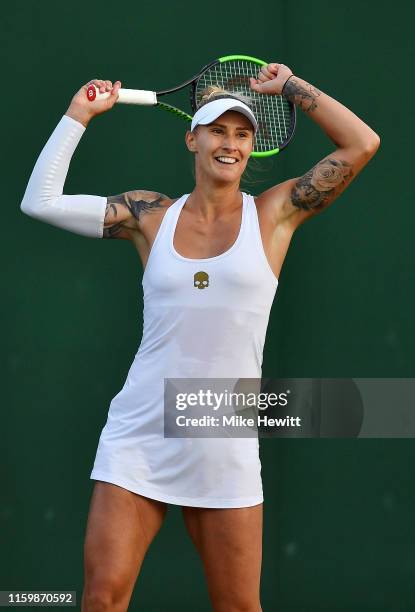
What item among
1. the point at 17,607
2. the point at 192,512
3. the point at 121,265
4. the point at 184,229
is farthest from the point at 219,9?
the point at 17,607

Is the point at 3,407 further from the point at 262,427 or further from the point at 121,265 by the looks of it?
the point at 262,427

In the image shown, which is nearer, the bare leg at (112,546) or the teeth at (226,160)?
the bare leg at (112,546)

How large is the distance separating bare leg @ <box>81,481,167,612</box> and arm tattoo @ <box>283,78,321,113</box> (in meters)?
1.13

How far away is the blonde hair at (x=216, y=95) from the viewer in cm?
322

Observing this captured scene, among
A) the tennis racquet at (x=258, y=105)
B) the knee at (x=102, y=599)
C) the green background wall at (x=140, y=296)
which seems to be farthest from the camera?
the green background wall at (x=140, y=296)

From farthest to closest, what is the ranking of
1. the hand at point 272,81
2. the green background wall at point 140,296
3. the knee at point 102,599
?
the green background wall at point 140,296, the hand at point 272,81, the knee at point 102,599

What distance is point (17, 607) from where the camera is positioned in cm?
392

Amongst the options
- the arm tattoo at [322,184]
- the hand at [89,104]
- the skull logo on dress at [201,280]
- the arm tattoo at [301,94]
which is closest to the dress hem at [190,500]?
the skull logo on dress at [201,280]

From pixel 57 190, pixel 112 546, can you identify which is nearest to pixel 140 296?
pixel 57 190

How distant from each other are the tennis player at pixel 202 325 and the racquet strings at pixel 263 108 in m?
0.27

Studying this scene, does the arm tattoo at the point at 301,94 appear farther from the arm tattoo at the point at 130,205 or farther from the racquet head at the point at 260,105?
the arm tattoo at the point at 130,205

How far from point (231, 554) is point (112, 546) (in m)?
0.31

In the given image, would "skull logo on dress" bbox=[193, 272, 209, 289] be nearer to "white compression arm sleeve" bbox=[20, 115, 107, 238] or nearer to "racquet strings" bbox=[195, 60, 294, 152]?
"white compression arm sleeve" bbox=[20, 115, 107, 238]

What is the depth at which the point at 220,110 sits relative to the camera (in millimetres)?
3084
